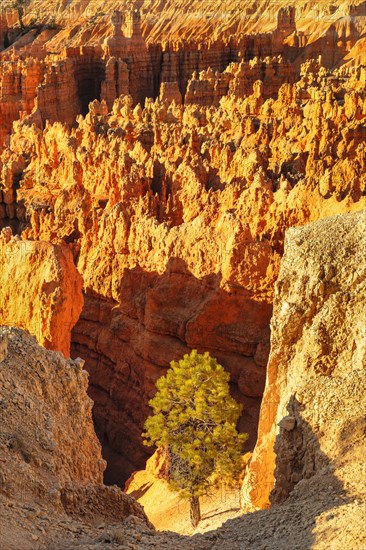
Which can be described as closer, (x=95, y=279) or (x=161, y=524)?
(x=161, y=524)

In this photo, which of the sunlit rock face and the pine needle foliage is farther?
the sunlit rock face

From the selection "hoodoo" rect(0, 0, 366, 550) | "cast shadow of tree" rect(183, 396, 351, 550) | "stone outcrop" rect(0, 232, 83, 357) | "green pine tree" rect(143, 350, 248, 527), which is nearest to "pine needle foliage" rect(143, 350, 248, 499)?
"green pine tree" rect(143, 350, 248, 527)

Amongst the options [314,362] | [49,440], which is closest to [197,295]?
[314,362]

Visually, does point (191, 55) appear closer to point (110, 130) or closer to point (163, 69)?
point (163, 69)

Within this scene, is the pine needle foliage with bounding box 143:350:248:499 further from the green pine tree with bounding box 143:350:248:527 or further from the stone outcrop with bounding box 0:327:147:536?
the stone outcrop with bounding box 0:327:147:536

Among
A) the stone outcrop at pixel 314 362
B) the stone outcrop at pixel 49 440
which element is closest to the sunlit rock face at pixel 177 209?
the stone outcrop at pixel 49 440

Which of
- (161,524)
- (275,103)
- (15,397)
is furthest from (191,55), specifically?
(15,397)
